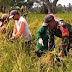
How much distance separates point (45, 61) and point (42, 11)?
73.0 ft

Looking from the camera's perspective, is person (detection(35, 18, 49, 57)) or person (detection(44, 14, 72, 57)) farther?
person (detection(35, 18, 49, 57))

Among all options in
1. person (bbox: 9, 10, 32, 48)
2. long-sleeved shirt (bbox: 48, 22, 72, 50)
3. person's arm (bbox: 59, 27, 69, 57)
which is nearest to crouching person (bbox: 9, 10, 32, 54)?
person (bbox: 9, 10, 32, 48)

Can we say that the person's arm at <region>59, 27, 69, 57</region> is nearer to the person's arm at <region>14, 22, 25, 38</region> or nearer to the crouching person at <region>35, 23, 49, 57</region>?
the crouching person at <region>35, 23, 49, 57</region>

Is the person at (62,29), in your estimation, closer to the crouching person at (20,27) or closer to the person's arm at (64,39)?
the person's arm at (64,39)

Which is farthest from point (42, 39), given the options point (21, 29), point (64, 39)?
point (64, 39)

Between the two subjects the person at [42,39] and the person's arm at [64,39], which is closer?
the person's arm at [64,39]

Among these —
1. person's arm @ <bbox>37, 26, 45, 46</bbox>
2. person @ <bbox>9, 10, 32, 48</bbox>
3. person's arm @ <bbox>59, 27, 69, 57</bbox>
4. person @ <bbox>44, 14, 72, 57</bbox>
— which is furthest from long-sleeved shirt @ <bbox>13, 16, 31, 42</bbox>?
person's arm @ <bbox>59, 27, 69, 57</bbox>

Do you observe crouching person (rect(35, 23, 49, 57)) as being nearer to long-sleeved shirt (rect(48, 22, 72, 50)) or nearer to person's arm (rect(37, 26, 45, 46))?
person's arm (rect(37, 26, 45, 46))

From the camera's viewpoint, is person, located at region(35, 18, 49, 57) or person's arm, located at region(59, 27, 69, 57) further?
person, located at region(35, 18, 49, 57)

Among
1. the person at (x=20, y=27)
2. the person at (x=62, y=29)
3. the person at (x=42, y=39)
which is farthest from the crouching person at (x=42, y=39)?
the person at (x=62, y=29)

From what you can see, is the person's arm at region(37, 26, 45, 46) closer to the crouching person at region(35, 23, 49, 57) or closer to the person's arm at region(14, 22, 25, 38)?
the crouching person at region(35, 23, 49, 57)

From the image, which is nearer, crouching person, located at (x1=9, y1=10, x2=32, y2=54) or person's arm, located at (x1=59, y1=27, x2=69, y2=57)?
person's arm, located at (x1=59, y1=27, x2=69, y2=57)

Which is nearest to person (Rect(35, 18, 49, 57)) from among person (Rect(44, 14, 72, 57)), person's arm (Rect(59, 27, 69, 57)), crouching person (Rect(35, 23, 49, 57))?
crouching person (Rect(35, 23, 49, 57))

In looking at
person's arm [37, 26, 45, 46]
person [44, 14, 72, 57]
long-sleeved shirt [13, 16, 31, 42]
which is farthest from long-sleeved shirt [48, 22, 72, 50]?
long-sleeved shirt [13, 16, 31, 42]
